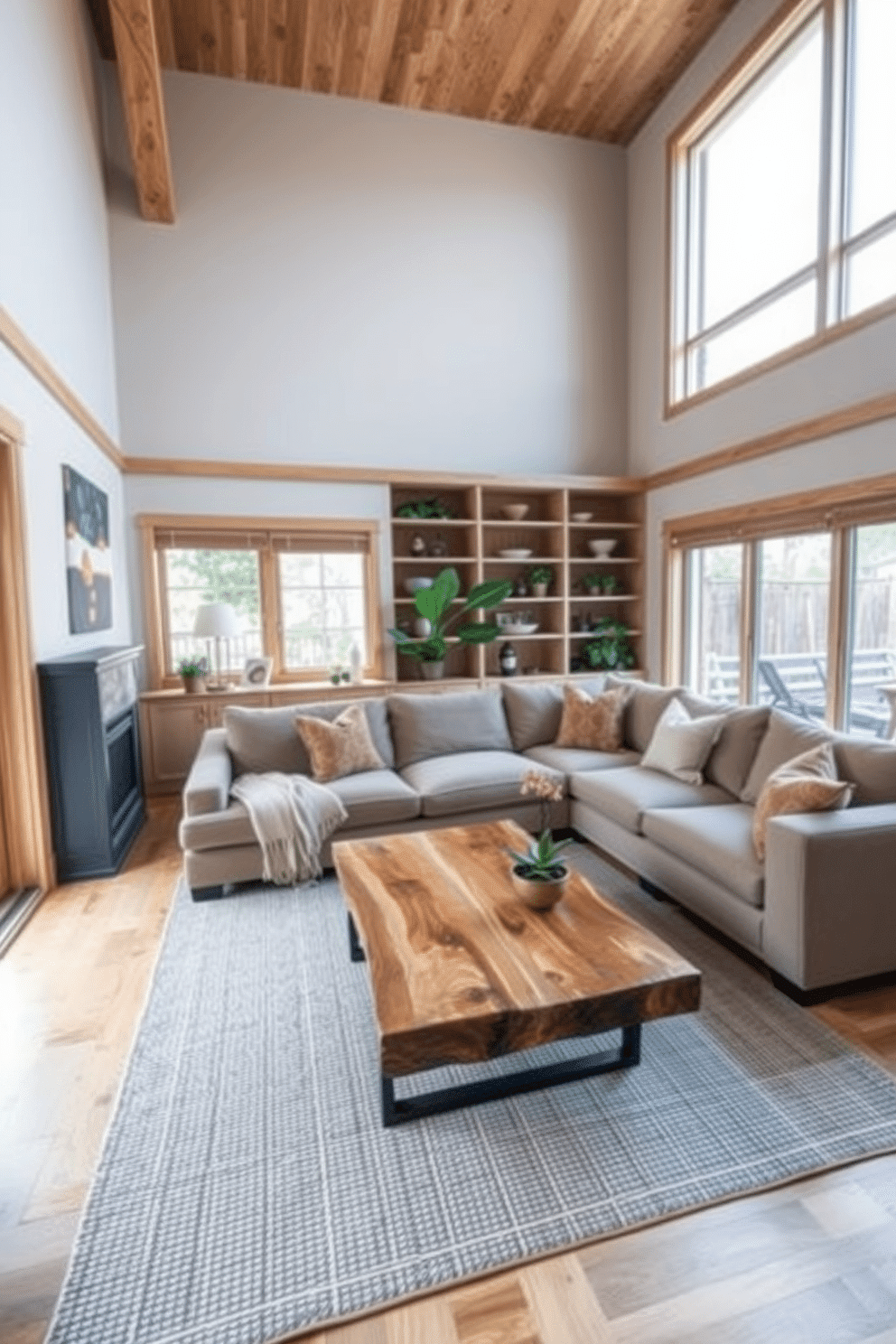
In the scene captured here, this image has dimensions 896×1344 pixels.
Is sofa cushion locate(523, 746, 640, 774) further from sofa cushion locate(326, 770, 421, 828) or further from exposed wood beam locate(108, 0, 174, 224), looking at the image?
exposed wood beam locate(108, 0, 174, 224)

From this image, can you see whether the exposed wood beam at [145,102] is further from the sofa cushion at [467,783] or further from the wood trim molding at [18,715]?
the sofa cushion at [467,783]

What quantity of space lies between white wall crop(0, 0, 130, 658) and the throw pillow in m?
3.28

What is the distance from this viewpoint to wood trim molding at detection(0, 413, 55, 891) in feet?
10.3

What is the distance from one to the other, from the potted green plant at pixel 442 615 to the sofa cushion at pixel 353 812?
185cm

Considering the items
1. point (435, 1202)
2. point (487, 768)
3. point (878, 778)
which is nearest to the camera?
point (435, 1202)

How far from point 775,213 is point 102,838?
5860 millimetres

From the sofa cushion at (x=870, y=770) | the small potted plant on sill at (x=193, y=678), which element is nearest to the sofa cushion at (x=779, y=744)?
the sofa cushion at (x=870, y=770)

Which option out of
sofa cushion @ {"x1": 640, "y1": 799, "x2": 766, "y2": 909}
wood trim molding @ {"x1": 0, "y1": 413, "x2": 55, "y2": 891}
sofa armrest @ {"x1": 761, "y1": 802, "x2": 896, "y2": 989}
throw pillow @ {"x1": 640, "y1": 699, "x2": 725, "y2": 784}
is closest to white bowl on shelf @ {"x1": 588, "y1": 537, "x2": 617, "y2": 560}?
throw pillow @ {"x1": 640, "y1": 699, "x2": 725, "y2": 784}

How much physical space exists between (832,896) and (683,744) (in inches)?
55.7

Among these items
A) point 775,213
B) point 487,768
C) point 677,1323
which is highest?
point 775,213

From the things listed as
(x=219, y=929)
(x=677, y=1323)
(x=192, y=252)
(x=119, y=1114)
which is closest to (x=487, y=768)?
(x=219, y=929)

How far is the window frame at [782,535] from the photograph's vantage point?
4.04m

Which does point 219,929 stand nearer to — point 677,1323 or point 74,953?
point 74,953

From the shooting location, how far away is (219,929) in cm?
304
